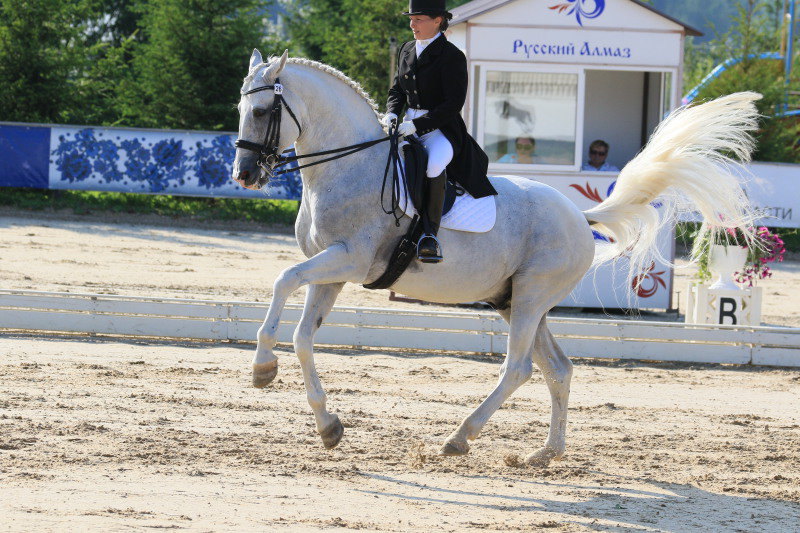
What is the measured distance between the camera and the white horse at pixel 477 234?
18.4 ft

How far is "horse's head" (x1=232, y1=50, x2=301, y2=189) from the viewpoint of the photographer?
546 cm

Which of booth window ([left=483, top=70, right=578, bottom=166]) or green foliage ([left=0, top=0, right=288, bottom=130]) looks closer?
booth window ([left=483, top=70, right=578, bottom=166])

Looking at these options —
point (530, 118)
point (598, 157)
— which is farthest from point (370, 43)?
point (598, 157)

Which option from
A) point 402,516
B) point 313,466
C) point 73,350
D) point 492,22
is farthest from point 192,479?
point 492,22

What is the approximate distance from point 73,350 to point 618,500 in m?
5.28

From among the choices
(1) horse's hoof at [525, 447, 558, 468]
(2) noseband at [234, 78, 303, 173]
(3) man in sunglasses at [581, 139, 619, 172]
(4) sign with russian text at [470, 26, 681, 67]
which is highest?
(4) sign with russian text at [470, 26, 681, 67]

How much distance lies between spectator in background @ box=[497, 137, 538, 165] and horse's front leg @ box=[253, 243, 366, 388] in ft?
23.8

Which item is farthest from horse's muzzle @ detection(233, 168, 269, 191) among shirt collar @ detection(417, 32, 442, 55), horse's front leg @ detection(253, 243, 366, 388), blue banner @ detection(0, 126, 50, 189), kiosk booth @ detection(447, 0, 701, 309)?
blue banner @ detection(0, 126, 50, 189)

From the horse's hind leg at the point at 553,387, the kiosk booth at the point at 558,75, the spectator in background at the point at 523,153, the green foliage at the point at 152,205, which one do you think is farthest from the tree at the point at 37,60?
the horse's hind leg at the point at 553,387

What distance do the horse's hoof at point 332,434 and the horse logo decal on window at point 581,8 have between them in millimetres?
7794

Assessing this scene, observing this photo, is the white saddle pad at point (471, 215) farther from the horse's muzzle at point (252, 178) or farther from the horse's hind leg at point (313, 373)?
the horse's muzzle at point (252, 178)

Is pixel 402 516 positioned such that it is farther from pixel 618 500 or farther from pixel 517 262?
pixel 517 262

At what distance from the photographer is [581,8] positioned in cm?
1223

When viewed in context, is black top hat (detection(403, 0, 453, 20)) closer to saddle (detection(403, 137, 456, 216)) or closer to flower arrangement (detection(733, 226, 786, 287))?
saddle (detection(403, 137, 456, 216))
